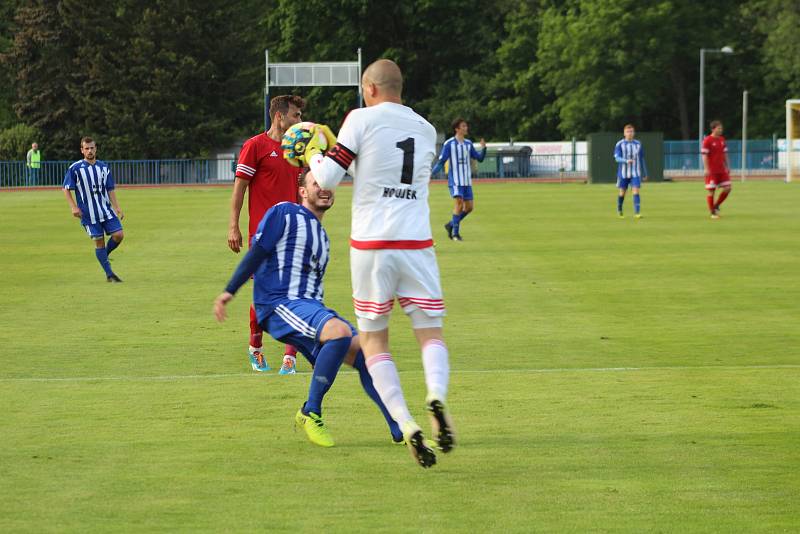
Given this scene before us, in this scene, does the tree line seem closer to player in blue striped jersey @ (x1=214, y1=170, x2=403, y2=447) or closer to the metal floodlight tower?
the metal floodlight tower

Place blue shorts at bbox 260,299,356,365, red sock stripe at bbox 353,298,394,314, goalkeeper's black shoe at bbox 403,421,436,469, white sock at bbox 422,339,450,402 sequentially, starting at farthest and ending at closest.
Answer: blue shorts at bbox 260,299,356,365 → red sock stripe at bbox 353,298,394,314 → white sock at bbox 422,339,450,402 → goalkeeper's black shoe at bbox 403,421,436,469

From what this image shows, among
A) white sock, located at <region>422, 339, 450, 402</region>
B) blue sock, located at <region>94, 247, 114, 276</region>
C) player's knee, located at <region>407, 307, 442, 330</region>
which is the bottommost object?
blue sock, located at <region>94, 247, 114, 276</region>

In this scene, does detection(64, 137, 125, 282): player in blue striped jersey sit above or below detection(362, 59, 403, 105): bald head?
below

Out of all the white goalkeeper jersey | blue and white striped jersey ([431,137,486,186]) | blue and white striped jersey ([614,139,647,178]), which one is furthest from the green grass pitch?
blue and white striped jersey ([614,139,647,178])

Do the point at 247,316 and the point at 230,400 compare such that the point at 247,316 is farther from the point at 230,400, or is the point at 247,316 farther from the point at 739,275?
the point at 739,275

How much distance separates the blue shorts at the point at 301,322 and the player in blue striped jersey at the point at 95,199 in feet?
33.0

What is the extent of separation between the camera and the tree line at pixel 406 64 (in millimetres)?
68188

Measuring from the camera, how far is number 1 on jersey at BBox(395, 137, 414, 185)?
21.9 ft

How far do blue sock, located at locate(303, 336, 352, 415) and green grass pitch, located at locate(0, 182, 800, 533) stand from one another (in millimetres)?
232

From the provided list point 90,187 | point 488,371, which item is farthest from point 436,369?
point 90,187

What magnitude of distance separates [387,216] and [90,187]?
36.7ft

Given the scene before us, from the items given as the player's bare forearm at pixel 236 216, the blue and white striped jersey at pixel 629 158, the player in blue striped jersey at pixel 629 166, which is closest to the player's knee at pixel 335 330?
the player's bare forearm at pixel 236 216

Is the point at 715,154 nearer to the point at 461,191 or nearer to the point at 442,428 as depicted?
the point at 461,191

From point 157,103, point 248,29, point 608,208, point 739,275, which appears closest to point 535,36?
point 248,29
